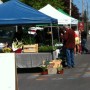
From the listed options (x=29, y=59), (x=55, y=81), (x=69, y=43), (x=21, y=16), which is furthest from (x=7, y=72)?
(x=69, y=43)

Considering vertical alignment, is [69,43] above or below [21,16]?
below

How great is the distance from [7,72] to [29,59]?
11.6 m

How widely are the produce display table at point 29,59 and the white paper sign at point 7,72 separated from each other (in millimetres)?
11574

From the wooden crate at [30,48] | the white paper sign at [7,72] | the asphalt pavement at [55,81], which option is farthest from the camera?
the wooden crate at [30,48]

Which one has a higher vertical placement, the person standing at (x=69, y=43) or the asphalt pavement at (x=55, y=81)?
the person standing at (x=69, y=43)

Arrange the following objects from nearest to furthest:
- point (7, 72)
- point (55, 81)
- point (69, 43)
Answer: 1. point (7, 72)
2. point (55, 81)
3. point (69, 43)

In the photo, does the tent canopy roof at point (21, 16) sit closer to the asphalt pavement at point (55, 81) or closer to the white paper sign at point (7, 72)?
the asphalt pavement at point (55, 81)

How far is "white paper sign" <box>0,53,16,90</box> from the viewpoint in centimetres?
672

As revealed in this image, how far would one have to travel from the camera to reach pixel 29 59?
18.4 meters

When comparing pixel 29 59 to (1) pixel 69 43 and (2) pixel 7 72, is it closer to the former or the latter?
(1) pixel 69 43

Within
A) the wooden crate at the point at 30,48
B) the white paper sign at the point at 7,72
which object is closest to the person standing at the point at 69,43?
the wooden crate at the point at 30,48

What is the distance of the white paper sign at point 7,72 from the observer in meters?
6.72

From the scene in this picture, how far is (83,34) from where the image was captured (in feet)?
109

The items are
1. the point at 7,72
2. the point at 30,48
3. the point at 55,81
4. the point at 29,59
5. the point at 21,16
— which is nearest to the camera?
the point at 7,72
